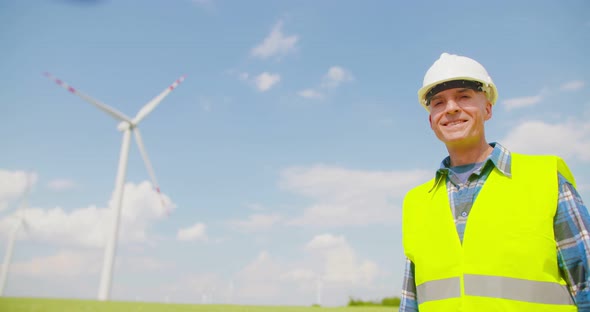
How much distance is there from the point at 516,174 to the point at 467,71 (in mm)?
915

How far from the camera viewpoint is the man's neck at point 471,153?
371cm

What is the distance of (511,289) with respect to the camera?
306 centimetres

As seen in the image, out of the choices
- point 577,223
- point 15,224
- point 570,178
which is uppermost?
point 15,224

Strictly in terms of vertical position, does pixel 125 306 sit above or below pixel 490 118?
below

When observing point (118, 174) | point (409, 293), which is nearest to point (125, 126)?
point (118, 174)

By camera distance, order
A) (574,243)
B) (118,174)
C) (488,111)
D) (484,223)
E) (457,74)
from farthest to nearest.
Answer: (118,174)
(488,111)
(457,74)
(484,223)
(574,243)

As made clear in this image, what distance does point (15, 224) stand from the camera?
4178 centimetres

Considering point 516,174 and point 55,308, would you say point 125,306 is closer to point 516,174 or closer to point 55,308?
point 55,308

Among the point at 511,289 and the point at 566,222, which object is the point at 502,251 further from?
the point at 566,222

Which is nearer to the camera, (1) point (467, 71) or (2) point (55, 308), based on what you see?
(1) point (467, 71)

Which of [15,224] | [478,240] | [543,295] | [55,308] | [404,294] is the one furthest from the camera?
[15,224]

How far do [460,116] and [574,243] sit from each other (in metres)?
1.20

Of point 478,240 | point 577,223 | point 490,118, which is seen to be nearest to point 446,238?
point 478,240

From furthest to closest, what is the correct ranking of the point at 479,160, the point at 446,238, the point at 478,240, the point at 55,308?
the point at 55,308 → the point at 479,160 → the point at 446,238 → the point at 478,240
